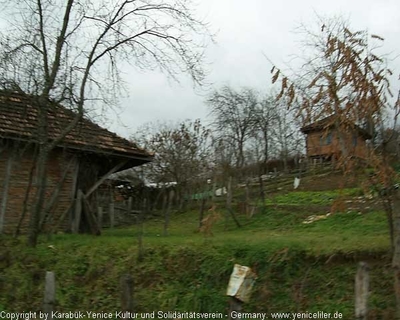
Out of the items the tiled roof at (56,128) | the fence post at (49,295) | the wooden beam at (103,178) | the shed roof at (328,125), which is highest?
the tiled roof at (56,128)

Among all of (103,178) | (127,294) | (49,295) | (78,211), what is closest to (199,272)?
(127,294)

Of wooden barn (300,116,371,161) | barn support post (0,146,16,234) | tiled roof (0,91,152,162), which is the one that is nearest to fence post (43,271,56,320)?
wooden barn (300,116,371,161)

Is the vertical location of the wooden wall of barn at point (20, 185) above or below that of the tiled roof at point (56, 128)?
below

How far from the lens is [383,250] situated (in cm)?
848

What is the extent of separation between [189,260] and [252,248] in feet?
3.92

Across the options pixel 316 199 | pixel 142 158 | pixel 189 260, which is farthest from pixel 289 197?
pixel 189 260

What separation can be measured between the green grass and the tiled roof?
330cm

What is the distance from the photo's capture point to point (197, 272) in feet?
30.1

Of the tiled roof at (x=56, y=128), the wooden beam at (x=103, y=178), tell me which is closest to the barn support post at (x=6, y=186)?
the tiled roof at (x=56, y=128)

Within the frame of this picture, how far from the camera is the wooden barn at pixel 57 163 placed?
13.5m

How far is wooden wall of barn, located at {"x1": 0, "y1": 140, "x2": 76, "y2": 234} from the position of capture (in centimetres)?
1380

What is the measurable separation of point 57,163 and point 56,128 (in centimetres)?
A: 108

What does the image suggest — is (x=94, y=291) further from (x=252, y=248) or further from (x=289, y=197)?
(x=289, y=197)

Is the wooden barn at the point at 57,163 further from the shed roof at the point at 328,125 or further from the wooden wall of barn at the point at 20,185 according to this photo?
the shed roof at the point at 328,125
